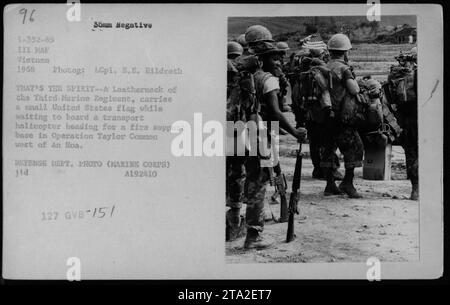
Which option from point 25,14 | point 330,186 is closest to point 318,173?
point 330,186

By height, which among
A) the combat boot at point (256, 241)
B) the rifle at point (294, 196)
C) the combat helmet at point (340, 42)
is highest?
the combat helmet at point (340, 42)

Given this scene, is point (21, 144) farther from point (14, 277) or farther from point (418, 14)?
point (418, 14)

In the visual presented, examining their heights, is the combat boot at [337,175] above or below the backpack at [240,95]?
below

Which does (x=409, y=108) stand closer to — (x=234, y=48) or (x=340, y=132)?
(x=340, y=132)

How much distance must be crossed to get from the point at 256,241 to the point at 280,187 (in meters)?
0.16

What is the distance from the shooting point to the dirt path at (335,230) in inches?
67.9

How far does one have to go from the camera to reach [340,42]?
5.70ft

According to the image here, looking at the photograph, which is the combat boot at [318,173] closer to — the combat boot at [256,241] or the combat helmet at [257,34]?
the combat boot at [256,241]

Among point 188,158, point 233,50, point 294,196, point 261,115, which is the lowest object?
point 294,196

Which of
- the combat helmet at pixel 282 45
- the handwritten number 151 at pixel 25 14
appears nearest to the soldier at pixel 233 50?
the combat helmet at pixel 282 45

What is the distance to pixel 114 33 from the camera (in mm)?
1723

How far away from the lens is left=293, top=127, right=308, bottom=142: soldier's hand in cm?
173
